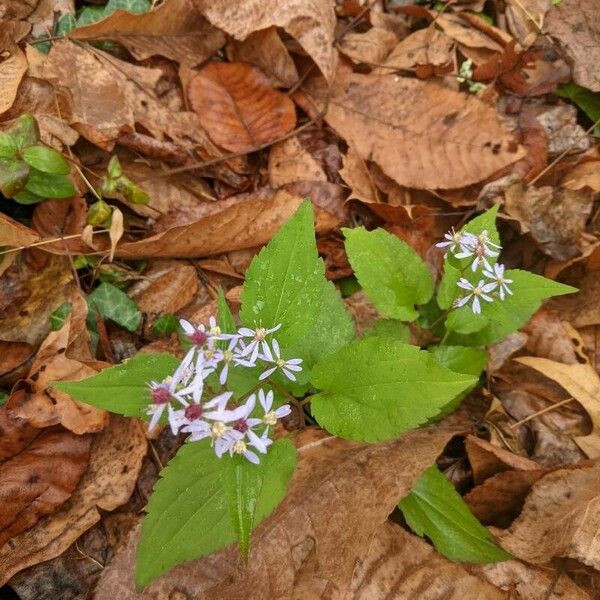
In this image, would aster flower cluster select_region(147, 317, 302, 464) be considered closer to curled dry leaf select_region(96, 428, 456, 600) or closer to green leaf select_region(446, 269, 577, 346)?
curled dry leaf select_region(96, 428, 456, 600)

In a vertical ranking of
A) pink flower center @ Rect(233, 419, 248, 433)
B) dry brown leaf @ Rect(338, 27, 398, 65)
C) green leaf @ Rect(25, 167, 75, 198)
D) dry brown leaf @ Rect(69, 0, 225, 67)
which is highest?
dry brown leaf @ Rect(69, 0, 225, 67)

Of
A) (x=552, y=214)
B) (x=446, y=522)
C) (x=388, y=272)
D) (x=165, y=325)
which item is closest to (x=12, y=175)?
(x=165, y=325)

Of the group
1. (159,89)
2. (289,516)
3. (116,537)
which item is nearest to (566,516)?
(289,516)

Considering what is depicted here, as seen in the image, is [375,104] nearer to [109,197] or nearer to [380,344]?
[109,197]

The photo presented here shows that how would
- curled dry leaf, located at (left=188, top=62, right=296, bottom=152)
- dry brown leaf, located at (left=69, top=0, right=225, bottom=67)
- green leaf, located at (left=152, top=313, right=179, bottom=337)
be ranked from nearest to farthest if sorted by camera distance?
green leaf, located at (left=152, top=313, right=179, bottom=337) → dry brown leaf, located at (left=69, top=0, right=225, bottom=67) → curled dry leaf, located at (left=188, top=62, right=296, bottom=152)

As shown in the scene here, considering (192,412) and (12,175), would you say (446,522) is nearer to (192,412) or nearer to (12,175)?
(192,412)

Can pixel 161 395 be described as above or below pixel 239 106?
below

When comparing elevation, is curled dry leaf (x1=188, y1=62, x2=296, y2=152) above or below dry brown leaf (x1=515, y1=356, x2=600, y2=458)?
above

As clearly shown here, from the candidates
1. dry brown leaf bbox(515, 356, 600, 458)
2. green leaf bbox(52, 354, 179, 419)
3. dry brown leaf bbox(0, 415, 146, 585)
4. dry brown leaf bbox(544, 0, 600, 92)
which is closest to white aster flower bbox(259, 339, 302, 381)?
green leaf bbox(52, 354, 179, 419)
